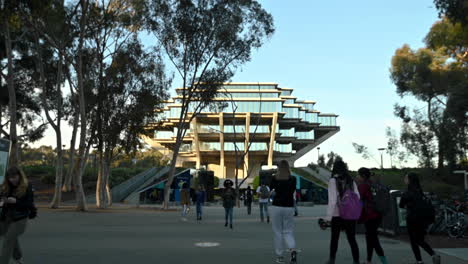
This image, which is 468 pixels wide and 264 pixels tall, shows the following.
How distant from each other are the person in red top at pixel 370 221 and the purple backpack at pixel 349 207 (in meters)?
0.57

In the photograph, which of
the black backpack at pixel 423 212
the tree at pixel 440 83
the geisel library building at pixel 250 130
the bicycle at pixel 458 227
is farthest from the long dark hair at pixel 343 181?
the geisel library building at pixel 250 130

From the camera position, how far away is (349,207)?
6129mm

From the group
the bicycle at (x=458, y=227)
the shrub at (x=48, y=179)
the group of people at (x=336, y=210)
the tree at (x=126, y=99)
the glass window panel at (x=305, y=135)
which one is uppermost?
the glass window panel at (x=305, y=135)

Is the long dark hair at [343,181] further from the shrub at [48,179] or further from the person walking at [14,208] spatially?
the shrub at [48,179]

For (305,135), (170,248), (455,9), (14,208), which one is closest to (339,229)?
(170,248)

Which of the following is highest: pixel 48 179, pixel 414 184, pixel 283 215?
pixel 48 179

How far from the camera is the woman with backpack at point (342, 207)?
6129 millimetres

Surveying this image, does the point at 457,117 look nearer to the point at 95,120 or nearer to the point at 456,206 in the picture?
the point at 456,206

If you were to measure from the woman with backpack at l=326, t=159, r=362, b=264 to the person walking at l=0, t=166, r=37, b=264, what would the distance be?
4060 mm

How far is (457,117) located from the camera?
111ft

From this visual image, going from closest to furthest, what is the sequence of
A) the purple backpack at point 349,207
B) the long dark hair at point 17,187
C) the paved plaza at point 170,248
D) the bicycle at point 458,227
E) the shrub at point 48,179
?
1. the long dark hair at point 17,187
2. the purple backpack at point 349,207
3. the paved plaza at point 170,248
4. the bicycle at point 458,227
5. the shrub at point 48,179

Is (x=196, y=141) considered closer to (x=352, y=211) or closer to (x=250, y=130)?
(x=250, y=130)

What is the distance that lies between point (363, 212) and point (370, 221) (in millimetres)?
167

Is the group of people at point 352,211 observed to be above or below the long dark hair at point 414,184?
below
